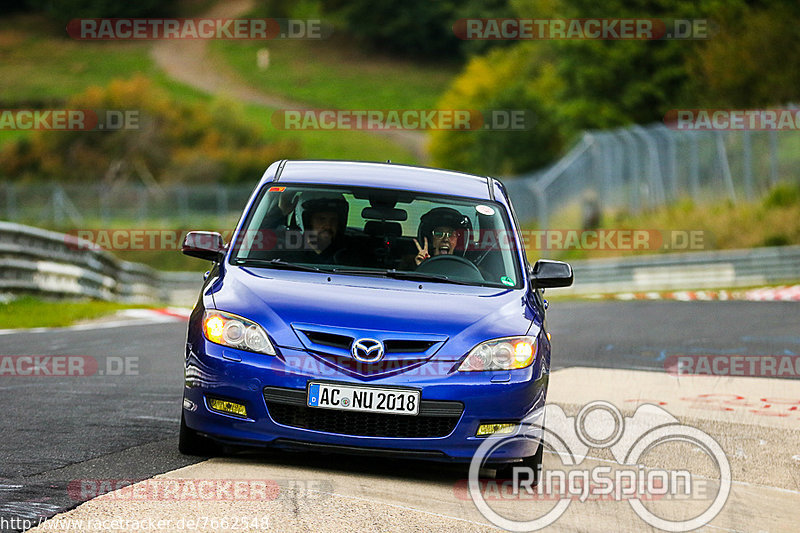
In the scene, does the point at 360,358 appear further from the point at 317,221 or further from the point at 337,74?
the point at 337,74

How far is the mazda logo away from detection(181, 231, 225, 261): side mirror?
58.4 inches

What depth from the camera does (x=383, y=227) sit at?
8398 millimetres

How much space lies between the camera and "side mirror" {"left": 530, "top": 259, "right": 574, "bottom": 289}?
8.27 metres

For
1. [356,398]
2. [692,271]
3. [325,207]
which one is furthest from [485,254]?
[692,271]

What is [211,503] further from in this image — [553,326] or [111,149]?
[111,149]

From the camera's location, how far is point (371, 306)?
7.20 m

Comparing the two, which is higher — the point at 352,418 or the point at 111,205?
the point at 111,205

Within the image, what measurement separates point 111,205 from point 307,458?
47.1 metres

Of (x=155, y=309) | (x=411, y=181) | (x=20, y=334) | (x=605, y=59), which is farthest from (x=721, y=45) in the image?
(x=411, y=181)

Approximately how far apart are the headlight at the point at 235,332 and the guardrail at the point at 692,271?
72.9ft

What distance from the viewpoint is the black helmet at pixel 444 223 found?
8.40 metres

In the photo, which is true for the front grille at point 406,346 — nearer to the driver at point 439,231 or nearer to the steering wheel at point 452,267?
the steering wheel at point 452,267

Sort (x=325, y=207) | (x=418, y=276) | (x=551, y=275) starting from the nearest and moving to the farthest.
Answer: (x=418, y=276), (x=551, y=275), (x=325, y=207)

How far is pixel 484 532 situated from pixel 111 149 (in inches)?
3368
